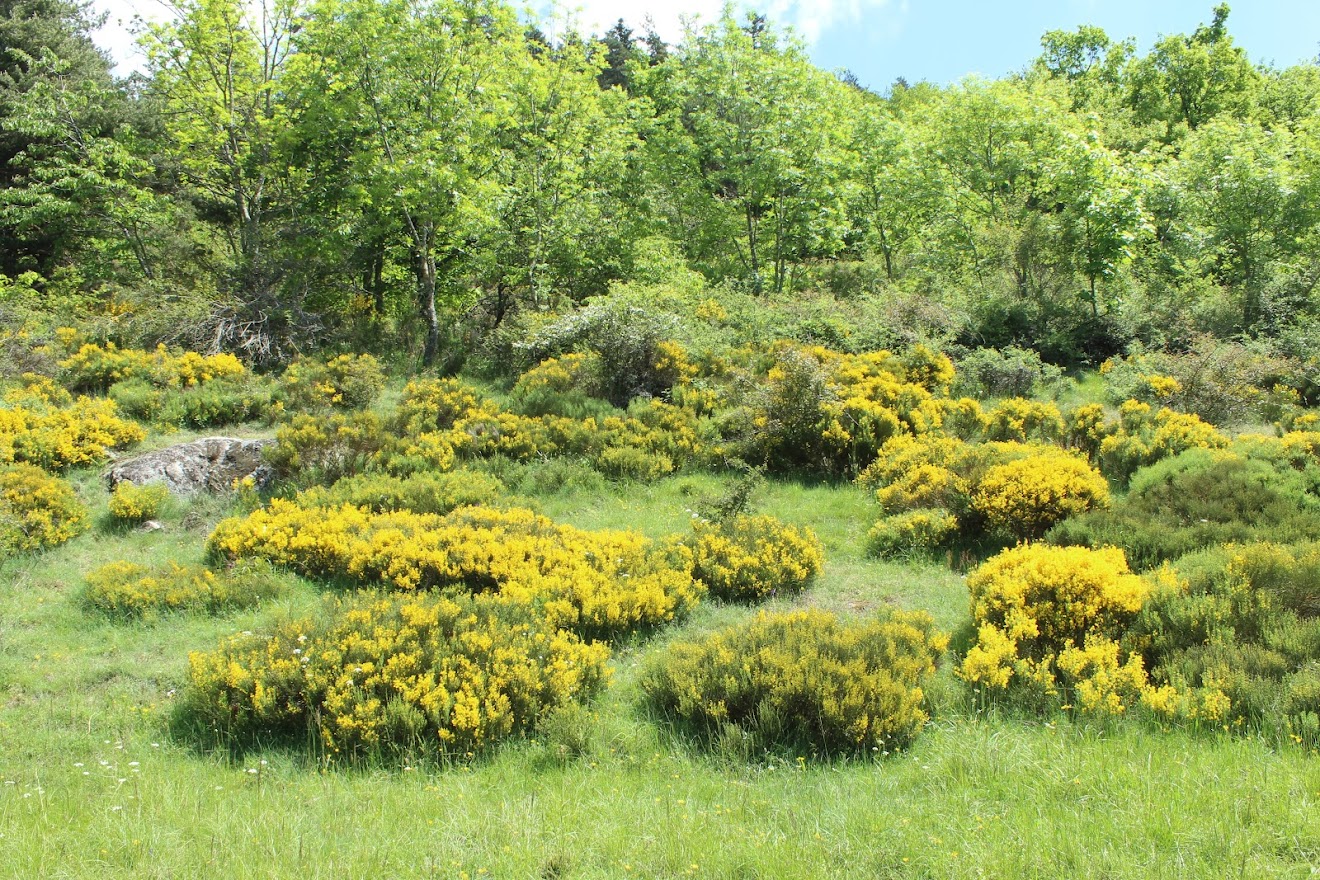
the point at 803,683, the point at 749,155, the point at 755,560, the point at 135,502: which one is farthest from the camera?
the point at 749,155

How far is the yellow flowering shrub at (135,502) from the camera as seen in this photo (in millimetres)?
9078

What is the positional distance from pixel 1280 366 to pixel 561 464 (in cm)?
1064

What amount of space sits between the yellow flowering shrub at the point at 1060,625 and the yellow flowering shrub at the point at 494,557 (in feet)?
7.93

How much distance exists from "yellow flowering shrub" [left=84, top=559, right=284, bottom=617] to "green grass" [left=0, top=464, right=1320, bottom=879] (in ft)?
3.05

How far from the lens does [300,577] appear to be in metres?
7.95

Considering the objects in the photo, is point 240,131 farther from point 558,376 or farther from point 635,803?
point 635,803

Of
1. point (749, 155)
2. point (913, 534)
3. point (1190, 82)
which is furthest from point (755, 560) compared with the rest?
point (1190, 82)

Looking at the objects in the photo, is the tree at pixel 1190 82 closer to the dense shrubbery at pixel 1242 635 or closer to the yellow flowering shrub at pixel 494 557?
the dense shrubbery at pixel 1242 635

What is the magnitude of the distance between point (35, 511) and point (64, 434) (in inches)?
96.1

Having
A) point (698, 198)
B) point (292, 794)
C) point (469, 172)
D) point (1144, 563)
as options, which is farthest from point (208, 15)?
point (1144, 563)

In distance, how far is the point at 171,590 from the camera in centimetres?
725

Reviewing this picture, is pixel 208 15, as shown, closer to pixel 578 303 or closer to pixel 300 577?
pixel 578 303

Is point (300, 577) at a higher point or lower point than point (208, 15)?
lower

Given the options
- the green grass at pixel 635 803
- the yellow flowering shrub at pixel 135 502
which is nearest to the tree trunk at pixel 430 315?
the yellow flowering shrub at pixel 135 502
